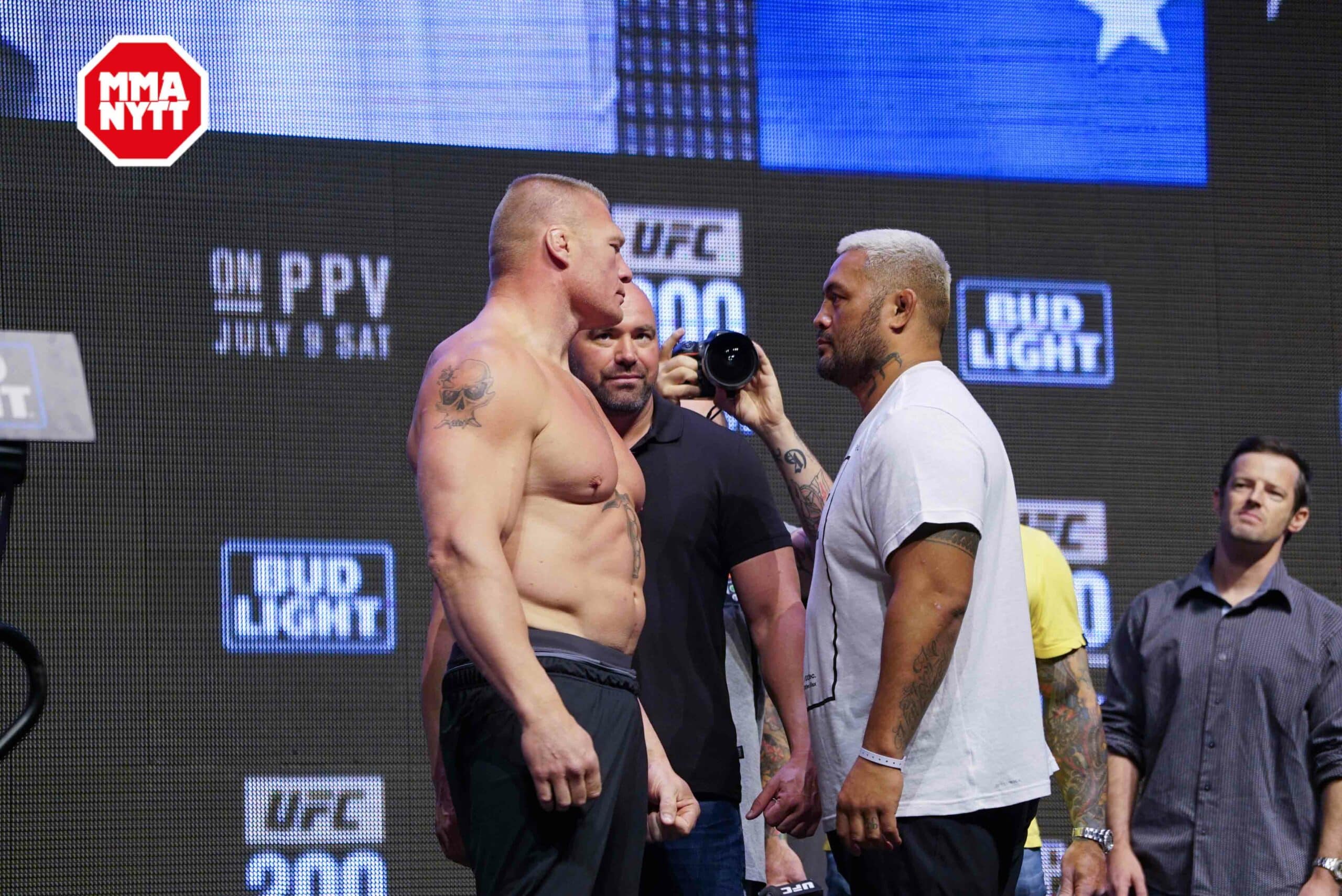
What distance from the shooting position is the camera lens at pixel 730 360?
2455 mm

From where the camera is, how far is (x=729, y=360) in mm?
2473

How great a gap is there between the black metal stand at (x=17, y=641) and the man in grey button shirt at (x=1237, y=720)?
190cm

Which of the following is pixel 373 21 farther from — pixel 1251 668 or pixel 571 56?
pixel 1251 668

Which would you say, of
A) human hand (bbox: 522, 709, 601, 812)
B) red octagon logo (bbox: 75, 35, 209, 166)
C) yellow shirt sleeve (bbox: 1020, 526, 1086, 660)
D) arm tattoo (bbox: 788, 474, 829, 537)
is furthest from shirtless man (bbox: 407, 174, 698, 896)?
red octagon logo (bbox: 75, 35, 209, 166)

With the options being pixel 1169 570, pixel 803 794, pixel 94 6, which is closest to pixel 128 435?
pixel 94 6

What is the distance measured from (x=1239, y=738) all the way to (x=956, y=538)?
106 cm

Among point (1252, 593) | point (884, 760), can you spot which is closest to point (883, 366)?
point (884, 760)

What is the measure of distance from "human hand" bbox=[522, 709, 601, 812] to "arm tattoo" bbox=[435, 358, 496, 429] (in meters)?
0.32

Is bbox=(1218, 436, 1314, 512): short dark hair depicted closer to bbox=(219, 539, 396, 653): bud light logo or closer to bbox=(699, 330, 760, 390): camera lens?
bbox=(699, 330, 760, 390): camera lens

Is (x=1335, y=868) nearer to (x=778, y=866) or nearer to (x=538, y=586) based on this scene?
(x=778, y=866)

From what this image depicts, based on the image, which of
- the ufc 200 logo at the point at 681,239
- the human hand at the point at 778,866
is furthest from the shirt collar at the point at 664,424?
the ufc 200 logo at the point at 681,239

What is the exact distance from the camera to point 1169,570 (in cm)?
364

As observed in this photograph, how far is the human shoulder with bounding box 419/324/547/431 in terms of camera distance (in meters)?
1.60

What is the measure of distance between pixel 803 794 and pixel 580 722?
1.81 feet
